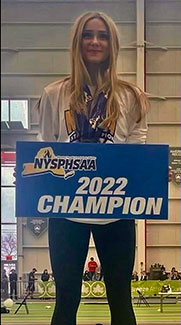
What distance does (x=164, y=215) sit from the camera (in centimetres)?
165

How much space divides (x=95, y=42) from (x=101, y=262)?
2.36ft

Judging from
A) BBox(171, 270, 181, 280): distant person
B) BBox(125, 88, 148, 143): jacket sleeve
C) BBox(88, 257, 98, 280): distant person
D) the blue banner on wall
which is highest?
BBox(125, 88, 148, 143): jacket sleeve

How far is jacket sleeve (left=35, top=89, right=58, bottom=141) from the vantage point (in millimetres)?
1665

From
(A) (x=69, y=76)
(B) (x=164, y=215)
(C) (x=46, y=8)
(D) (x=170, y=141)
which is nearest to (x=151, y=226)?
(B) (x=164, y=215)

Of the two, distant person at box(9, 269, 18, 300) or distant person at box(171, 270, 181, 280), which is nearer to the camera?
distant person at box(9, 269, 18, 300)

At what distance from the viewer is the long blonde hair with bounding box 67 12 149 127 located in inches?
65.7

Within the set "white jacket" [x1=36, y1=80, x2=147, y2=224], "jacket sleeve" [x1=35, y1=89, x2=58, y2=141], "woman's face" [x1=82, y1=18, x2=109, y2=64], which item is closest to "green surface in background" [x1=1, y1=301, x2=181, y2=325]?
"white jacket" [x1=36, y1=80, x2=147, y2=224]

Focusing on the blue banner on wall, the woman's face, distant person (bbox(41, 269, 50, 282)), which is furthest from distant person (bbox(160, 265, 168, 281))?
the woman's face

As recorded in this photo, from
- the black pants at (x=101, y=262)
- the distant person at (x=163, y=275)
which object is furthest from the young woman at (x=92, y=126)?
the distant person at (x=163, y=275)

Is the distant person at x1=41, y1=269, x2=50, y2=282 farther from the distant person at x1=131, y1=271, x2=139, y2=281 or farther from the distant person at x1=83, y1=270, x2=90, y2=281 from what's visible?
the distant person at x1=131, y1=271, x2=139, y2=281

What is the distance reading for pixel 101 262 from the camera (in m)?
1.68

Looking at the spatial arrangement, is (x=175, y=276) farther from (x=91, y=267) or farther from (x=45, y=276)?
(x=45, y=276)

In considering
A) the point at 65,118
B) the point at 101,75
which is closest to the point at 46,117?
the point at 65,118

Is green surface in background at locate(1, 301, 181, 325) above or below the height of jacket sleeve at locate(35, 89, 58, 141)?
below
